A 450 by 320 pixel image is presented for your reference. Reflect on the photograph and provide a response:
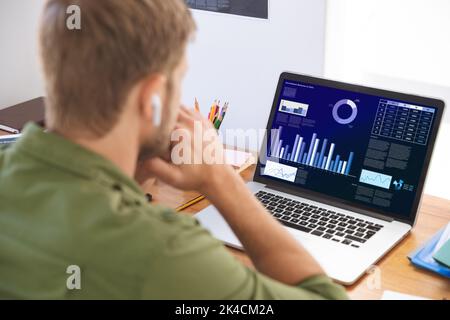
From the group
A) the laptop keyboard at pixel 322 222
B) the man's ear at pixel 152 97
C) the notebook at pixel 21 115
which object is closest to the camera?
the man's ear at pixel 152 97

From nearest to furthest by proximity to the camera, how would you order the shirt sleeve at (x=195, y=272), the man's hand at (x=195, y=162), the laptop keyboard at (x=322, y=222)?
the shirt sleeve at (x=195, y=272)
the man's hand at (x=195, y=162)
the laptop keyboard at (x=322, y=222)

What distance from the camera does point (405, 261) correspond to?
57.8 inches

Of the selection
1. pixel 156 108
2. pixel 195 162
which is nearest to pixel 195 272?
pixel 156 108

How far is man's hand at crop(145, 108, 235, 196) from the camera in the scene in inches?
52.1

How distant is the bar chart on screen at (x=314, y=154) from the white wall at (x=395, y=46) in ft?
2.06

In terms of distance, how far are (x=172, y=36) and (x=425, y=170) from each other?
0.77m

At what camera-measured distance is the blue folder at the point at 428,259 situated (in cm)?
139

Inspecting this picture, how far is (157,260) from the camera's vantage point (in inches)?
35.9

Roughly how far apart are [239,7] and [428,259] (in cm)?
119

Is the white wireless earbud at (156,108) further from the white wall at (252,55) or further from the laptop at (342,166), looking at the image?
the white wall at (252,55)

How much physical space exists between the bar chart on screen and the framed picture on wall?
0.68 meters

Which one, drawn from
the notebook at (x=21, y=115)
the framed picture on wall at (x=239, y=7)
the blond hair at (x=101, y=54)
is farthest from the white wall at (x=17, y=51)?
the blond hair at (x=101, y=54)

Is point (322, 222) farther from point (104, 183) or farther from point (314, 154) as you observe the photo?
point (104, 183)

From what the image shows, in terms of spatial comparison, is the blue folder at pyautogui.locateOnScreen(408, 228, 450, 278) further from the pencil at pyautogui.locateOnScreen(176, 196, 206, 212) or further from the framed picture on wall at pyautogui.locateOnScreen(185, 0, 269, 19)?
the framed picture on wall at pyautogui.locateOnScreen(185, 0, 269, 19)
